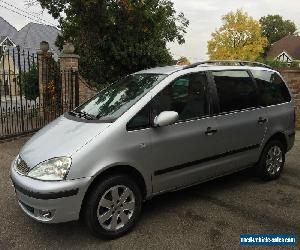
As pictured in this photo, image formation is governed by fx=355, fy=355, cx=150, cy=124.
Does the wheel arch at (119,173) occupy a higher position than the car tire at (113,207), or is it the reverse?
the wheel arch at (119,173)

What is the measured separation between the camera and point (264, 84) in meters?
5.34

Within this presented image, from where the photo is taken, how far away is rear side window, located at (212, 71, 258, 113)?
15.5 ft

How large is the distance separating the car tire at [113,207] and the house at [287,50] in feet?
175

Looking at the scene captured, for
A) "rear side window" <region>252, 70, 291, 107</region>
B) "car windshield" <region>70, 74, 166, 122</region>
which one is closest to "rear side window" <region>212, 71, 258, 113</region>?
"rear side window" <region>252, 70, 291, 107</region>

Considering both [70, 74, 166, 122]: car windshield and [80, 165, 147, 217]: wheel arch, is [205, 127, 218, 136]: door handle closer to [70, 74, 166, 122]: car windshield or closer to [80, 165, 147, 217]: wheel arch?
[70, 74, 166, 122]: car windshield

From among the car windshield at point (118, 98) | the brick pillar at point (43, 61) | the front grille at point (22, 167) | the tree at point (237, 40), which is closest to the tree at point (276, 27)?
the tree at point (237, 40)

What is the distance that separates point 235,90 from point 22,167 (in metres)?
2.92

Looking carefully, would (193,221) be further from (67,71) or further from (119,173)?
(67,71)

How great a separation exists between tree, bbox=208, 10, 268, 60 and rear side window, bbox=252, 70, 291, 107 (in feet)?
135

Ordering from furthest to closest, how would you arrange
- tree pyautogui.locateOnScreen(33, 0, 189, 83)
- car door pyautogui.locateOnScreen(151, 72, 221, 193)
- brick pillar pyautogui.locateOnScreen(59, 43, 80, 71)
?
1. tree pyautogui.locateOnScreen(33, 0, 189, 83)
2. brick pillar pyautogui.locateOnScreen(59, 43, 80, 71)
3. car door pyautogui.locateOnScreen(151, 72, 221, 193)

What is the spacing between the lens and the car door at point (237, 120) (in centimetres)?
465

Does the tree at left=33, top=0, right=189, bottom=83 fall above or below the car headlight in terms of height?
above

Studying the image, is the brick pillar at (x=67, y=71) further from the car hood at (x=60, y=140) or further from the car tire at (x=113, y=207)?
the car tire at (x=113, y=207)

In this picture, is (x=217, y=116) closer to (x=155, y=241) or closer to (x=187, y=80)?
(x=187, y=80)
